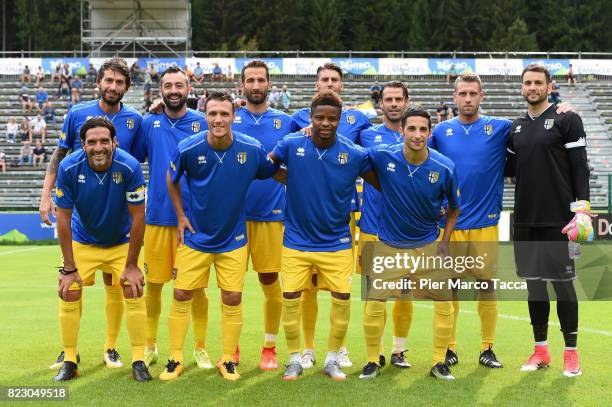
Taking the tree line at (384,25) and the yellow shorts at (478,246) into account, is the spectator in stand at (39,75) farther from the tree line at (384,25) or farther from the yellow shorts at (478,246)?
the yellow shorts at (478,246)

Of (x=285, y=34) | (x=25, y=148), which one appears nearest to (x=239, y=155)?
(x=25, y=148)

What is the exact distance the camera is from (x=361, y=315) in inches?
368

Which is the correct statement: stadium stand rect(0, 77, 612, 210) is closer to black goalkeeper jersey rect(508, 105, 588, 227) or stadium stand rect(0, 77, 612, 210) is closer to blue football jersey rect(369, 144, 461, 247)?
black goalkeeper jersey rect(508, 105, 588, 227)

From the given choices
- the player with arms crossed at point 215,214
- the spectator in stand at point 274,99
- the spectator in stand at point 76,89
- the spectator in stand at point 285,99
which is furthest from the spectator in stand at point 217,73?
the player with arms crossed at point 215,214

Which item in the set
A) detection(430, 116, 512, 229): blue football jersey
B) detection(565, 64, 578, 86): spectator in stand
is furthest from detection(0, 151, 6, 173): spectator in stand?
detection(565, 64, 578, 86): spectator in stand

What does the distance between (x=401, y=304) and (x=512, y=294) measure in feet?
5.97

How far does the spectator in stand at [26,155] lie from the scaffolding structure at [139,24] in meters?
11.1

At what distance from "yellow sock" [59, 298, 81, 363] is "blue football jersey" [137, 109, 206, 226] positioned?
3.21 ft

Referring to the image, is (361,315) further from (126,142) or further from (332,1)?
(332,1)

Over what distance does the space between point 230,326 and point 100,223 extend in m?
1.35

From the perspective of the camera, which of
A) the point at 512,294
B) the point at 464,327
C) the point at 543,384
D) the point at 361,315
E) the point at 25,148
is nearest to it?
the point at 543,384

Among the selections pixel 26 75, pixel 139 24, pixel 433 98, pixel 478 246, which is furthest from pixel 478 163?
pixel 139 24

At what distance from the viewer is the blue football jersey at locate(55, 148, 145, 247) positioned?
608 centimetres

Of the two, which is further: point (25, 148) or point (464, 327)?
point (25, 148)
